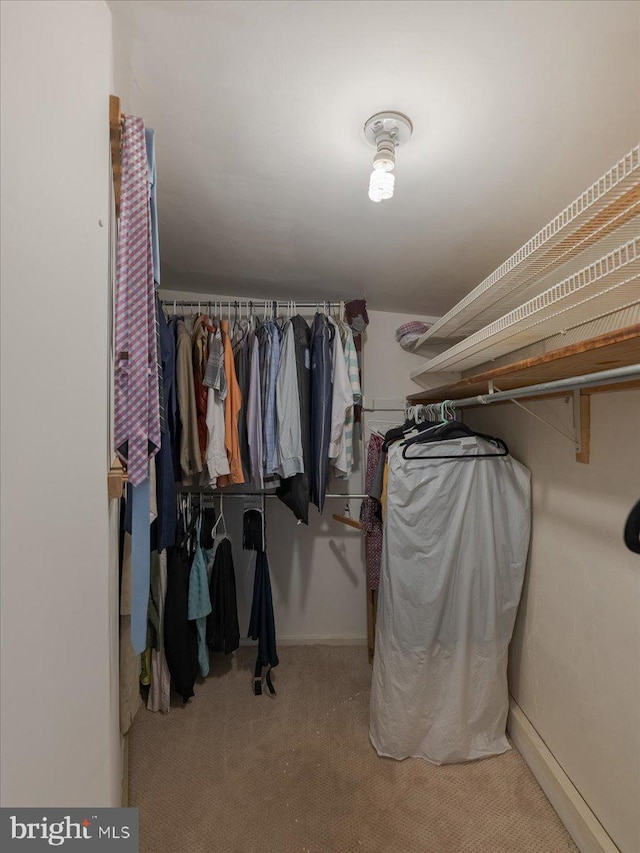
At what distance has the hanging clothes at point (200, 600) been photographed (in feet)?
5.93

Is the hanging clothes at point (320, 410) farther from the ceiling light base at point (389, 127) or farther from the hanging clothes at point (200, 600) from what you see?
the ceiling light base at point (389, 127)

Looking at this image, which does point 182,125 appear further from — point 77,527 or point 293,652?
point 293,652

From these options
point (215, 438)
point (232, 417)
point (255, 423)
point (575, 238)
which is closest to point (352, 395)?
point (255, 423)

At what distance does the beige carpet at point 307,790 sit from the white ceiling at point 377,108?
2.05 meters

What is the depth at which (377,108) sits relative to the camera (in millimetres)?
874

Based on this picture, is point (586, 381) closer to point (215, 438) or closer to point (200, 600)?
point (215, 438)

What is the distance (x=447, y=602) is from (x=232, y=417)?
49.0 inches

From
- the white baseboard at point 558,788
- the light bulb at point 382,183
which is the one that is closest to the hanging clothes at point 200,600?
the white baseboard at point 558,788

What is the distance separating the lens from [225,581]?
192cm

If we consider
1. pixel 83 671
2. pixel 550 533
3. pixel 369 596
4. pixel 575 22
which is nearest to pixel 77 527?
pixel 83 671

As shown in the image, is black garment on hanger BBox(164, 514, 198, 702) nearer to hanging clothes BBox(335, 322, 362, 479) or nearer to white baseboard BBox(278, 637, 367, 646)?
white baseboard BBox(278, 637, 367, 646)

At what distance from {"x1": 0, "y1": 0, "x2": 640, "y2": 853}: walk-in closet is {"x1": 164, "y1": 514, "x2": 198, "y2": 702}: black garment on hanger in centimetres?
2

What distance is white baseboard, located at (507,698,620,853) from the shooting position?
112 centimetres

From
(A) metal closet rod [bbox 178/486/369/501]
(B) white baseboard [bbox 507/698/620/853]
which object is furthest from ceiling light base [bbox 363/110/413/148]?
(B) white baseboard [bbox 507/698/620/853]
